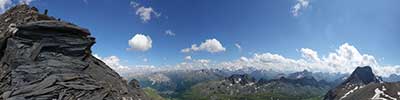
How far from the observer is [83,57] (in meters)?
43.5

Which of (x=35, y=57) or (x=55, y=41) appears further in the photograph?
(x=55, y=41)

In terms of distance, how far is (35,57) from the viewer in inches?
1513

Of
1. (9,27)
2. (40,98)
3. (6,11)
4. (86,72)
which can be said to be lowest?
(40,98)

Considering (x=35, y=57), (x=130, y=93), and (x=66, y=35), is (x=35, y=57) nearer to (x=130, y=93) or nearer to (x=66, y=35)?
(x=66, y=35)

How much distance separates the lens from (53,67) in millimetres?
37688

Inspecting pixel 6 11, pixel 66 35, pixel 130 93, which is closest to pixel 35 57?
pixel 66 35

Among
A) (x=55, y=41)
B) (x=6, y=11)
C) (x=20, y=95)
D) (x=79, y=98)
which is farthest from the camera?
(x=6, y=11)

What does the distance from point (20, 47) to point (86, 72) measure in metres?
7.78

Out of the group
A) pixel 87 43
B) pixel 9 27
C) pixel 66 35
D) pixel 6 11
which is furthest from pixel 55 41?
pixel 6 11

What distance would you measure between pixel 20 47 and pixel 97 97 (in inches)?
Result: 458

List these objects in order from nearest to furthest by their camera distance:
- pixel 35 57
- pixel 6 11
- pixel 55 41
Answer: pixel 35 57
pixel 55 41
pixel 6 11

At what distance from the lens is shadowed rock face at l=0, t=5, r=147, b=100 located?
34.3m

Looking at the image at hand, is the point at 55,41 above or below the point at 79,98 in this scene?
above

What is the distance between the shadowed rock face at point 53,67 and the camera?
34312 mm
